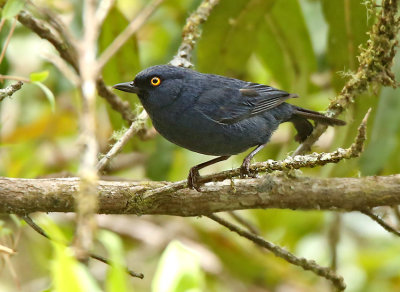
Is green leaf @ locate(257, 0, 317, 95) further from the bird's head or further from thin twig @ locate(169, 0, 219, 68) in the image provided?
the bird's head

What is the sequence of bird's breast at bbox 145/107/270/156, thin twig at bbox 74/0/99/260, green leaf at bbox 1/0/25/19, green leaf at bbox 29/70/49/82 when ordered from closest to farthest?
thin twig at bbox 74/0/99/260, green leaf at bbox 29/70/49/82, green leaf at bbox 1/0/25/19, bird's breast at bbox 145/107/270/156

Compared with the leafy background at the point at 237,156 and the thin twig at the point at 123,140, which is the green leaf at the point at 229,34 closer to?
the leafy background at the point at 237,156

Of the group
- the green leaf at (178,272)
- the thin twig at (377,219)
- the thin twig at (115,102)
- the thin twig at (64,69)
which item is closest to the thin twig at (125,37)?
the thin twig at (64,69)

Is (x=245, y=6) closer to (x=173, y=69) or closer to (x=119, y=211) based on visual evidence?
(x=173, y=69)

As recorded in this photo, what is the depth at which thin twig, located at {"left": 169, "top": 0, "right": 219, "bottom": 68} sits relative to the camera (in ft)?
16.6

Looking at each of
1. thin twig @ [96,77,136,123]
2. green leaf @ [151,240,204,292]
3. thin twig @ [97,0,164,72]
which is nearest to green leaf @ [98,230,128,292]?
green leaf @ [151,240,204,292]

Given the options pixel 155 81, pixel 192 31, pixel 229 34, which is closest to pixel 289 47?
pixel 229 34

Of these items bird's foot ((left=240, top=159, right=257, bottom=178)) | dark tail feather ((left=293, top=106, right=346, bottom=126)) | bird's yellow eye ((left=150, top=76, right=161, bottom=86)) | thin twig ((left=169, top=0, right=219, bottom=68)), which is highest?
thin twig ((left=169, top=0, right=219, bottom=68))

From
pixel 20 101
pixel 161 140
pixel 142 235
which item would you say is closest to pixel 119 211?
pixel 161 140

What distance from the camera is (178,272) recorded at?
7.27ft

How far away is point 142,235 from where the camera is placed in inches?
263

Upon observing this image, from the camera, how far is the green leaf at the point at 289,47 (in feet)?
18.1

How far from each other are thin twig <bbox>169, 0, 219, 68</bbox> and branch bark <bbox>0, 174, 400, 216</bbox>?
4.75 ft

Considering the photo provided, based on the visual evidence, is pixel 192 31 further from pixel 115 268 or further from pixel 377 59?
pixel 115 268
